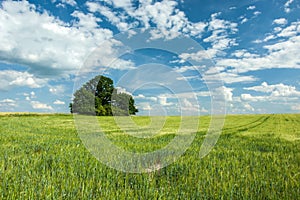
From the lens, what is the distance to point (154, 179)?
15.7 ft

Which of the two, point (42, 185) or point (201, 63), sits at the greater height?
point (201, 63)

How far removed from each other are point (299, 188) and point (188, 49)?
16.0 feet

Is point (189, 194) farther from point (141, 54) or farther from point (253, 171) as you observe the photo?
point (141, 54)

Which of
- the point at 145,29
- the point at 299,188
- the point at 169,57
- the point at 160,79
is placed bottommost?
the point at 299,188

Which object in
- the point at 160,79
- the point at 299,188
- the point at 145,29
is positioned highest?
the point at 145,29

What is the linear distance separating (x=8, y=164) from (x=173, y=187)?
3.84m

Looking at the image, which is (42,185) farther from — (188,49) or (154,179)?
(188,49)

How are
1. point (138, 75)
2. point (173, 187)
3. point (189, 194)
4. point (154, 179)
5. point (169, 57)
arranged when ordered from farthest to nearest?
point (138, 75) < point (169, 57) < point (154, 179) < point (173, 187) < point (189, 194)

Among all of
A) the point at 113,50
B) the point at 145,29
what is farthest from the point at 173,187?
the point at 145,29

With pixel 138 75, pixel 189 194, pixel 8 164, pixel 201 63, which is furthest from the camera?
pixel 138 75

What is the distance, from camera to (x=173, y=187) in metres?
4.46

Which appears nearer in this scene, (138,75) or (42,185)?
(42,185)

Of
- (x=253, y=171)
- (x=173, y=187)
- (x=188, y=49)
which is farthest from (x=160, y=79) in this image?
(x=173, y=187)

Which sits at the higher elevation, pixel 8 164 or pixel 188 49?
pixel 188 49
